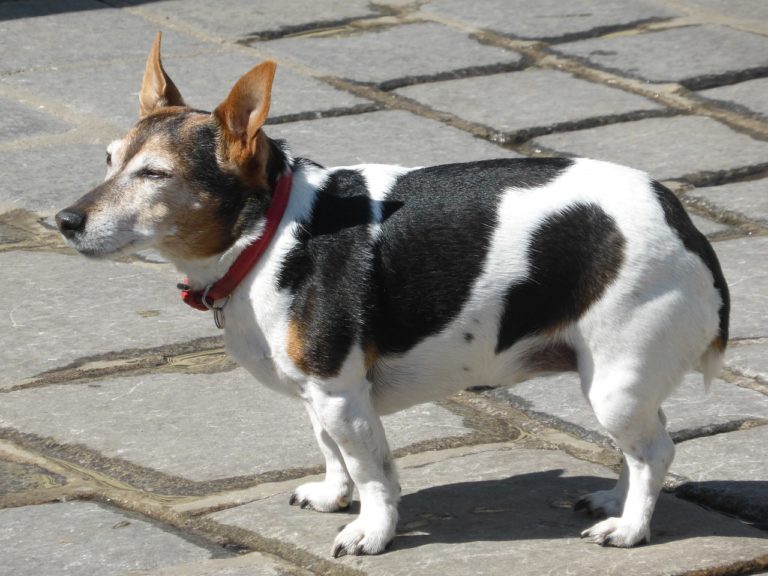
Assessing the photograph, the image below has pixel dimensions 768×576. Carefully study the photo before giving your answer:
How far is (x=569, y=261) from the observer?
10.7 feet

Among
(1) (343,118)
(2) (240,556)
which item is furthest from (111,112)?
(2) (240,556)

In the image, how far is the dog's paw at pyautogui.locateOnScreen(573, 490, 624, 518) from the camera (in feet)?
11.4

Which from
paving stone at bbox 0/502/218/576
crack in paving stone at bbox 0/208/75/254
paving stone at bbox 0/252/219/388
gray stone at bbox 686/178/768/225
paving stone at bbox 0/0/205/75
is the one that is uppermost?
gray stone at bbox 686/178/768/225

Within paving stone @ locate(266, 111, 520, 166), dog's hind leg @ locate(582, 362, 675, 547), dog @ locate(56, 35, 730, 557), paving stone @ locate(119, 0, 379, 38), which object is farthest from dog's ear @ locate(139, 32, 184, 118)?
paving stone @ locate(119, 0, 379, 38)

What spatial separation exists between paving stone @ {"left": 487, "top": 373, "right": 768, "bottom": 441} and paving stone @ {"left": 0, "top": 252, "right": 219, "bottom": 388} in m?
1.05

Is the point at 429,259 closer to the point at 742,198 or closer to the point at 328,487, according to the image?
the point at 328,487

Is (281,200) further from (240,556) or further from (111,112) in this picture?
(111,112)

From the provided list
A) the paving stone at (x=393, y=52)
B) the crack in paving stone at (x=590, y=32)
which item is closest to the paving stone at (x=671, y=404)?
the paving stone at (x=393, y=52)

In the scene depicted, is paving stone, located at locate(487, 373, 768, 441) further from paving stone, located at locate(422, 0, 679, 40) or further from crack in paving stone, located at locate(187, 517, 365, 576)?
paving stone, located at locate(422, 0, 679, 40)

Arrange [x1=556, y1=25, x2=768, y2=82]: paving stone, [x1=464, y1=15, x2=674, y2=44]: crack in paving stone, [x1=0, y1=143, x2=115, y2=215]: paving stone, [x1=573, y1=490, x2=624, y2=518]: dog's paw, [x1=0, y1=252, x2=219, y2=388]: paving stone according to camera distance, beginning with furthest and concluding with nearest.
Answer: [x1=464, y1=15, x2=674, y2=44]: crack in paving stone → [x1=556, y1=25, x2=768, y2=82]: paving stone → [x1=0, y1=143, x2=115, y2=215]: paving stone → [x1=0, y1=252, x2=219, y2=388]: paving stone → [x1=573, y1=490, x2=624, y2=518]: dog's paw

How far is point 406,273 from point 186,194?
53 cm

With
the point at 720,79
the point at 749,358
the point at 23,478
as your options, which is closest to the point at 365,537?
the point at 23,478

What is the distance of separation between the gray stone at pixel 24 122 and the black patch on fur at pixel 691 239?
3.44 metres

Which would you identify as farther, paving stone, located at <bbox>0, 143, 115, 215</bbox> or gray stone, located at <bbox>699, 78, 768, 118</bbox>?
gray stone, located at <bbox>699, 78, 768, 118</bbox>
